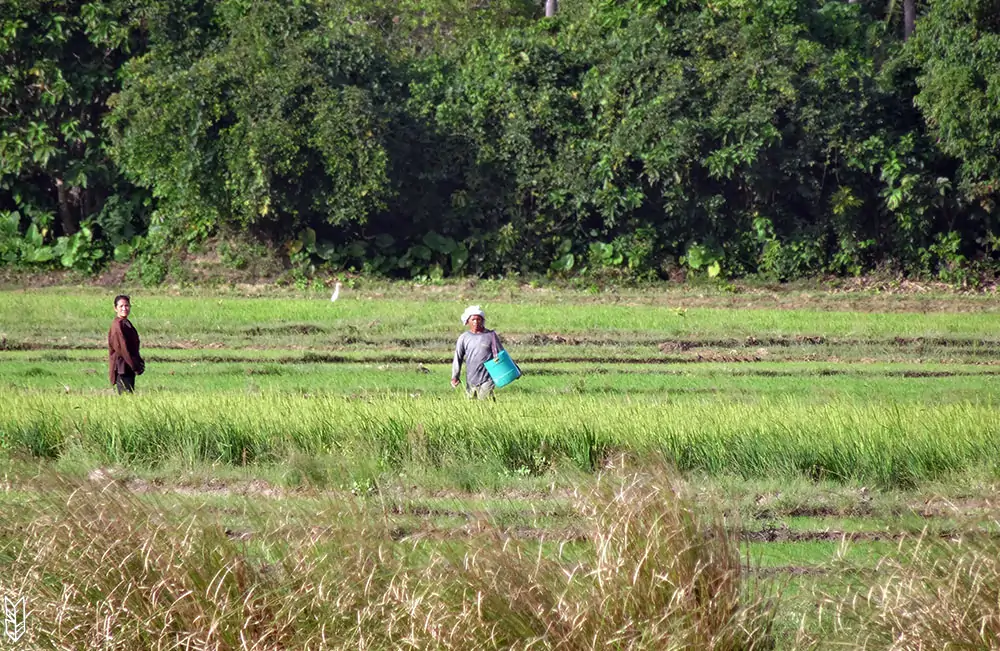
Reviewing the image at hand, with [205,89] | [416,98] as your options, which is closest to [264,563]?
[205,89]

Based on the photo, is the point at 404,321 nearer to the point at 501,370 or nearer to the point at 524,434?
the point at 501,370

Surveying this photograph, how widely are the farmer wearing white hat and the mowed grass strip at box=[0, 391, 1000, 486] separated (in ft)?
4.63

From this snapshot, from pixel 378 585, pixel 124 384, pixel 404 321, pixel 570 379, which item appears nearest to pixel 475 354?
pixel 570 379

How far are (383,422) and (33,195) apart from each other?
2331 centimetres

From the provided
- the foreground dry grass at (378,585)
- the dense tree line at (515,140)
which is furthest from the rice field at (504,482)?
the dense tree line at (515,140)

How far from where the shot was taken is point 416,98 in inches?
1259

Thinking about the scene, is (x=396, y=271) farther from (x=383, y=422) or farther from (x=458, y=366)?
(x=383, y=422)

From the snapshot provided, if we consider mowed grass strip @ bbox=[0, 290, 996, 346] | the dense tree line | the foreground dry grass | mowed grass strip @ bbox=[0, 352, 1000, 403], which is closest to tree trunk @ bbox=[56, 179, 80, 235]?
the dense tree line

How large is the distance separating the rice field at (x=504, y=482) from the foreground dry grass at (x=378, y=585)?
0.05ft

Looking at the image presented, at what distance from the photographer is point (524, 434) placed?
12102mm

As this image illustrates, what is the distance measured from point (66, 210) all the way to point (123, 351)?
19.0 meters

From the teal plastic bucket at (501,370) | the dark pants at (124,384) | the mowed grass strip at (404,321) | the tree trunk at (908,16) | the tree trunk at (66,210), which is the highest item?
the tree trunk at (908,16)
